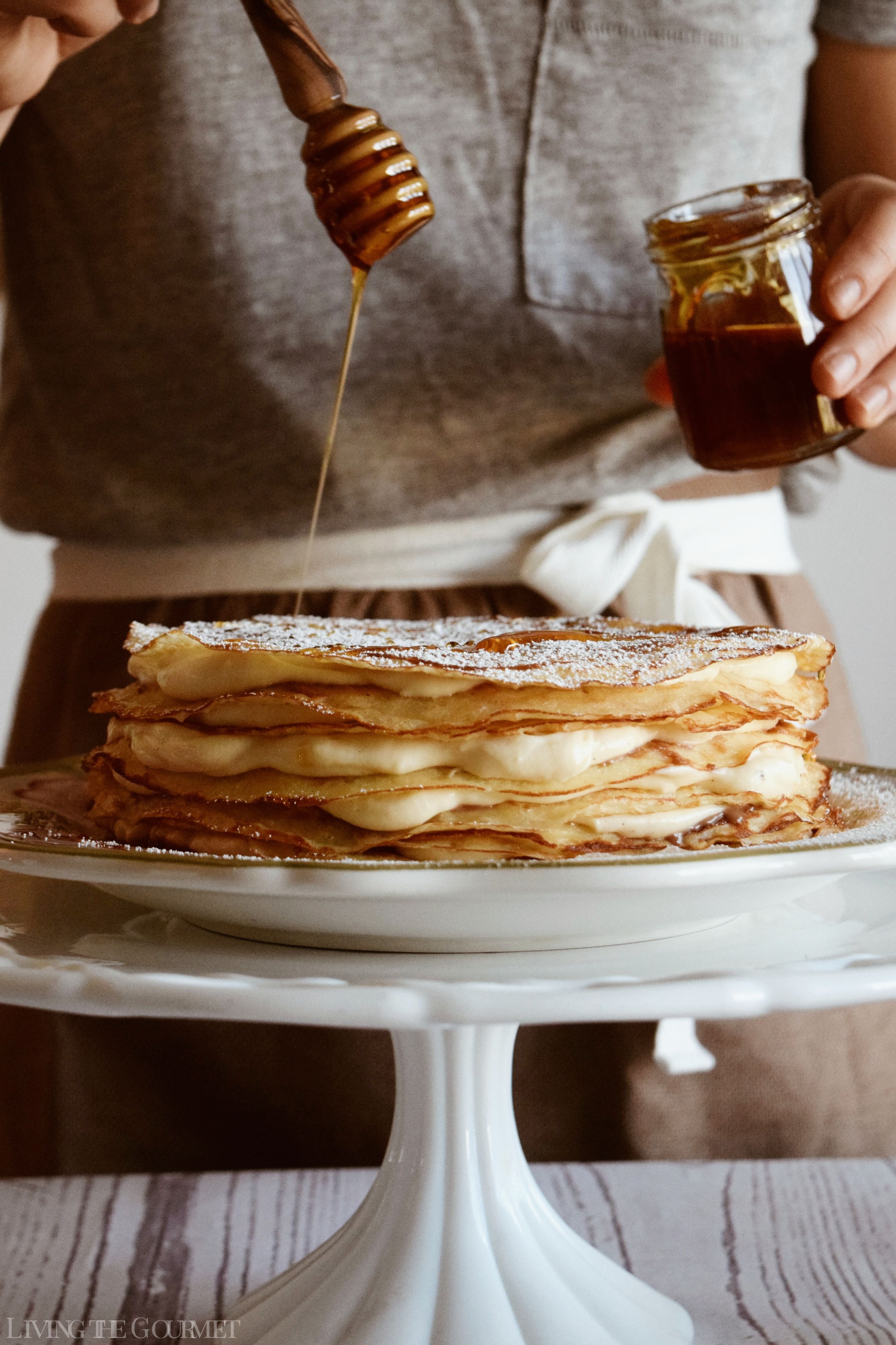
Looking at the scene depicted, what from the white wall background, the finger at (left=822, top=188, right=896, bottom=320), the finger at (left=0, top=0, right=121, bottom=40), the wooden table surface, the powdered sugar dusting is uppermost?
the finger at (left=0, top=0, right=121, bottom=40)

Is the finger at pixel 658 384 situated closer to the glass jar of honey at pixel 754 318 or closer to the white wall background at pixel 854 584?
the glass jar of honey at pixel 754 318

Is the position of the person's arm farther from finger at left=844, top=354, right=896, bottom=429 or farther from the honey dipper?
finger at left=844, top=354, right=896, bottom=429

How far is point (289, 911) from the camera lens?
52 centimetres

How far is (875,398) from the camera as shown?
3.00 ft

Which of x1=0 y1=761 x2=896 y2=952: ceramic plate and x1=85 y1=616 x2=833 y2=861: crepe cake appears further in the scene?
x1=85 y1=616 x2=833 y2=861: crepe cake

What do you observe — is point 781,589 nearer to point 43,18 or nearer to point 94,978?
point 43,18

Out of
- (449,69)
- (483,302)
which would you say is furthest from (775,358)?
(449,69)

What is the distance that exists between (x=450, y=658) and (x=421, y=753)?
0.16 ft

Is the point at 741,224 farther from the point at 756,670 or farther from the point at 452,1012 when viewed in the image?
the point at 452,1012

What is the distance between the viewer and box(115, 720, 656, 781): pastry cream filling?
58cm

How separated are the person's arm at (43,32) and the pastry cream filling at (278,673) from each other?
1.17ft

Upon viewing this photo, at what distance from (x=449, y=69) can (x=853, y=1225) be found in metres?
0.94

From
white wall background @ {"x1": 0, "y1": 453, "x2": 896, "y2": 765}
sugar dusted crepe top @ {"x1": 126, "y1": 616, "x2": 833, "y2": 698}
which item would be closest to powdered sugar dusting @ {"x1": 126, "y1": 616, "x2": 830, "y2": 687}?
sugar dusted crepe top @ {"x1": 126, "y1": 616, "x2": 833, "y2": 698}

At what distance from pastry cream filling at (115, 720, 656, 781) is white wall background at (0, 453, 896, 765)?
2007mm
